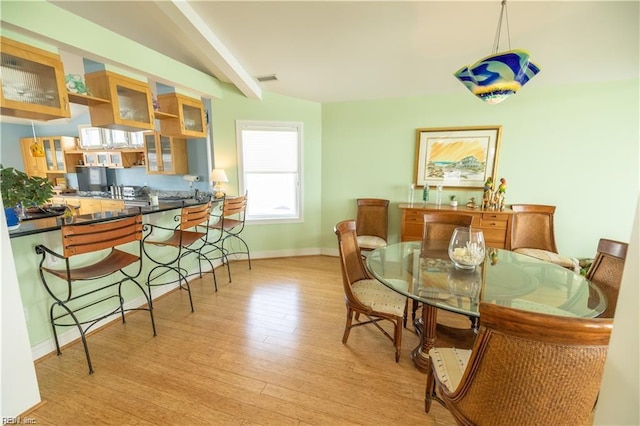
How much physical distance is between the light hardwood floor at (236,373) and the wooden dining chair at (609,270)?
124 centimetres

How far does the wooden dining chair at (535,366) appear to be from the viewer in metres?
0.76

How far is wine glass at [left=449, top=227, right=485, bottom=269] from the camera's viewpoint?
5.73ft

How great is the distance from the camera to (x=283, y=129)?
12.8 ft

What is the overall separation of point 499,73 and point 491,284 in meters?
1.28

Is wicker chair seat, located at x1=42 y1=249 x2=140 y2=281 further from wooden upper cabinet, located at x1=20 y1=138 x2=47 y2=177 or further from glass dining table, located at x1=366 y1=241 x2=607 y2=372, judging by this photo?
wooden upper cabinet, located at x1=20 y1=138 x2=47 y2=177

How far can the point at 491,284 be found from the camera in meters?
1.62

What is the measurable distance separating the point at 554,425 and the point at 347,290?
1.24 metres

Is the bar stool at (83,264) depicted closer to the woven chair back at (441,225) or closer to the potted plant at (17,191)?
the potted plant at (17,191)

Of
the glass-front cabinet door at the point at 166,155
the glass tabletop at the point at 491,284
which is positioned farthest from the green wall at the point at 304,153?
the glass tabletop at the point at 491,284

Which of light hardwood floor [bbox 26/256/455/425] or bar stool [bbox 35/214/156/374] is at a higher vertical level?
bar stool [bbox 35/214/156/374]

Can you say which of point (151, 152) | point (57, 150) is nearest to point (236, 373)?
point (151, 152)

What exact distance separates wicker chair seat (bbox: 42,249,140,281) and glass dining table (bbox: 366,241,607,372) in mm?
1897

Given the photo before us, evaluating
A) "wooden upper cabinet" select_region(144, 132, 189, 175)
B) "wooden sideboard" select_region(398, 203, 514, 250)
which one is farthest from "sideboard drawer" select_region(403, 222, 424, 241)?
"wooden upper cabinet" select_region(144, 132, 189, 175)

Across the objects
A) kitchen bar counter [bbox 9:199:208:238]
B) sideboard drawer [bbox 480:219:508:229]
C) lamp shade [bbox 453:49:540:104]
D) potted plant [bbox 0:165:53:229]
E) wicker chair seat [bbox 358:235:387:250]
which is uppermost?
lamp shade [bbox 453:49:540:104]
